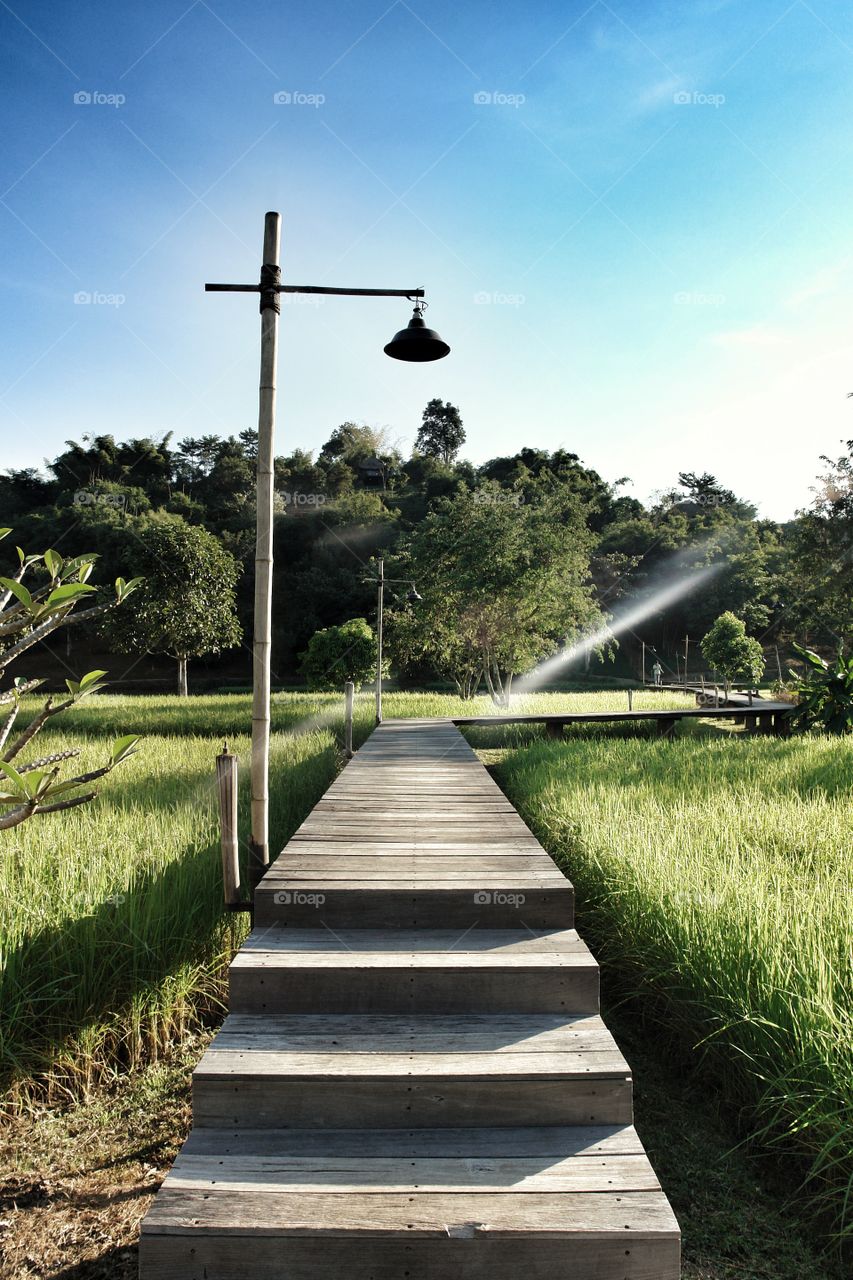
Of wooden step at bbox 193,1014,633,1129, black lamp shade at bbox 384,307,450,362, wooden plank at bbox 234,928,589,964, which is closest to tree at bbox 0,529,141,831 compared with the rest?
wooden step at bbox 193,1014,633,1129

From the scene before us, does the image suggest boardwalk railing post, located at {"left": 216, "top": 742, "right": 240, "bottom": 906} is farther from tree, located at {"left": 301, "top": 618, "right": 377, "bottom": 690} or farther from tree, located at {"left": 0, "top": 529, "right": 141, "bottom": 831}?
tree, located at {"left": 301, "top": 618, "right": 377, "bottom": 690}

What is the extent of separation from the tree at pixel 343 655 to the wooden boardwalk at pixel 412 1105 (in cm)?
1568

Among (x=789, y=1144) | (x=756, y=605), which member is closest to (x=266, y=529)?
(x=789, y=1144)

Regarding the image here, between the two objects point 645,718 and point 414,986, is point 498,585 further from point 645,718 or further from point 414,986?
point 414,986

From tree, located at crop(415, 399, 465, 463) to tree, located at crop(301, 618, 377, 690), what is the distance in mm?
43078

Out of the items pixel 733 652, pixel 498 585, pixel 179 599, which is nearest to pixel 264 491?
pixel 498 585

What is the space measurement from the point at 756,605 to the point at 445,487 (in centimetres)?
1812

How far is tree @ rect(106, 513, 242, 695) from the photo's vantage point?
2206 cm

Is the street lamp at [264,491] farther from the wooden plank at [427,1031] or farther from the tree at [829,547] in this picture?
the tree at [829,547]

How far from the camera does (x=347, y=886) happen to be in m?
3.02

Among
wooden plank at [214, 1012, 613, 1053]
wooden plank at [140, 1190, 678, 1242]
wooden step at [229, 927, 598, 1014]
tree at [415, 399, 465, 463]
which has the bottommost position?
wooden plank at [140, 1190, 678, 1242]

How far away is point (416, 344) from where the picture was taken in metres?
3.87

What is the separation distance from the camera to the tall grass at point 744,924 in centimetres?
216

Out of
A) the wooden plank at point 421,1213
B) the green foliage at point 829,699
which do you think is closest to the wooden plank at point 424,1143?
the wooden plank at point 421,1213
